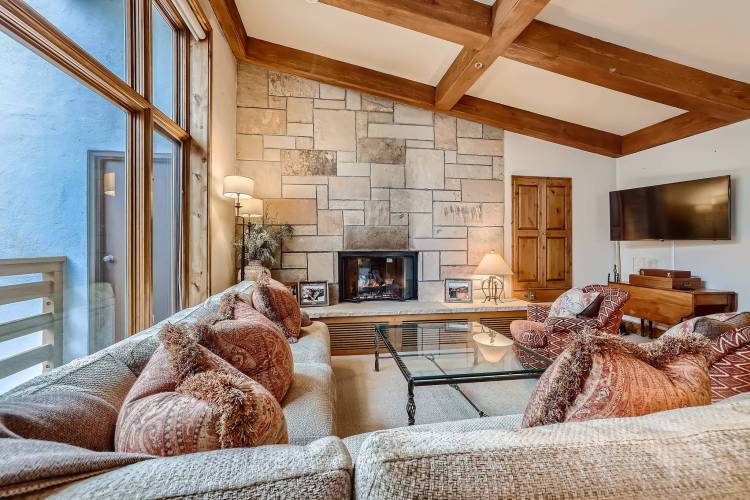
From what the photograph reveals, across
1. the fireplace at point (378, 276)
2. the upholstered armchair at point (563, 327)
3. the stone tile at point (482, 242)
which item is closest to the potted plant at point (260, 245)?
the fireplace at point (378, 276)

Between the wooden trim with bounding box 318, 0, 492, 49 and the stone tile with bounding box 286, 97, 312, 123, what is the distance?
144cm

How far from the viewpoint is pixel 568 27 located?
2715 millimetres

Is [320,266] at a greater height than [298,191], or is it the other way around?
[298,191]

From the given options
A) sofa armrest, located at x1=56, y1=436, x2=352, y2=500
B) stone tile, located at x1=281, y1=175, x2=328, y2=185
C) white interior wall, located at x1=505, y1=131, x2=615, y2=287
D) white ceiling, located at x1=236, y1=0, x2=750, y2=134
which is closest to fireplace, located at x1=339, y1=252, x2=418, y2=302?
stone tile, located at x1=281, y1=175, x2=328, y2=185

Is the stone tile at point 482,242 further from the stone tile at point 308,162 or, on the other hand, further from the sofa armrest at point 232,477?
the sofa armrest at point 232,477

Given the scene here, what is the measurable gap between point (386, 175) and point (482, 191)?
1316 millimetres

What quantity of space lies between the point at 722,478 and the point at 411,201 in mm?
3806

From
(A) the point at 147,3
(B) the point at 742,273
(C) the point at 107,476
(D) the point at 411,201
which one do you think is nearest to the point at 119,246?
(A) the point at 147,3

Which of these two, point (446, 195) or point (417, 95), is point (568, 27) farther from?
point (446, 195)

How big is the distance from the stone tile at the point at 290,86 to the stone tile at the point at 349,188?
3.57 feet

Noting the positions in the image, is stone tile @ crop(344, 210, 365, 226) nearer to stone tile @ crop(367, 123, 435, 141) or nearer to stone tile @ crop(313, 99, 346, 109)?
stone tile @ crop(367, 123, 435, 141)

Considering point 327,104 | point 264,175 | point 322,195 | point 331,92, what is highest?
point 331,92

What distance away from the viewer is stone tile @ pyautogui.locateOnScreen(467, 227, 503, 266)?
4.33 m

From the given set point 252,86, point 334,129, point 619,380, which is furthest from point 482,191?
point 619,380
